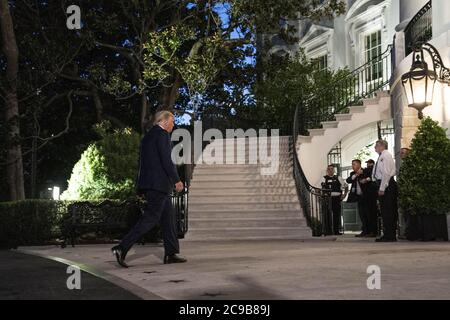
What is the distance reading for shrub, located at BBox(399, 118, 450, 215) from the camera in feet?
36.8

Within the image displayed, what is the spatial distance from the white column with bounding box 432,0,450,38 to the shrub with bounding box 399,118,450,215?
2111mm

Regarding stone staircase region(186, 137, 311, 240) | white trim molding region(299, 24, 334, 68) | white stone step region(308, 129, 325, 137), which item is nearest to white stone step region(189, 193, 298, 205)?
stone staircase region(186, 137, 311, 240)

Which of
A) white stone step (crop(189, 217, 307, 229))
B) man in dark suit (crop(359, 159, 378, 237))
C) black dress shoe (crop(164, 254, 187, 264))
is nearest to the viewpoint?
black dress shoe (crop(164, 254, 187, 264))

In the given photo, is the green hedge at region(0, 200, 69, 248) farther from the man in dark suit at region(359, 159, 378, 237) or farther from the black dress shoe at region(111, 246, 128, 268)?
the man in dark suit at region(359, 159, 378, 237)

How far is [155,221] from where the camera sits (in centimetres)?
730

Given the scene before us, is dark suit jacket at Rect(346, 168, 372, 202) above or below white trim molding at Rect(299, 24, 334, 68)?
below

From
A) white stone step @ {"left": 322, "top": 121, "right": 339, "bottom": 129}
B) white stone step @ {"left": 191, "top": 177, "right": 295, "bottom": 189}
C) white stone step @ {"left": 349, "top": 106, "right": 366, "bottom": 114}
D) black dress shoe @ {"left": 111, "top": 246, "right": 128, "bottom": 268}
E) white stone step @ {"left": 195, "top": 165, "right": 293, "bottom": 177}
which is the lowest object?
black dress shoe @ {"left": 111, "top": 246, "right": 128, "bottom": 268}

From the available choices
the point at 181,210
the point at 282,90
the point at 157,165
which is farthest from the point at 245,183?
the point at 157,165

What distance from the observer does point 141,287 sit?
574cm

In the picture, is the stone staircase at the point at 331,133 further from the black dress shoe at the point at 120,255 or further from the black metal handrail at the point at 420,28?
the black dress shoe at the point at 120,255

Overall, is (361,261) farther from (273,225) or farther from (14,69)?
(14,69)

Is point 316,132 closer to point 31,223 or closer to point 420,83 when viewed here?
point 420,83

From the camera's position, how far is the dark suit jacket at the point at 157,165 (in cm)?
738

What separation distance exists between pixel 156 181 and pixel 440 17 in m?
7.85
